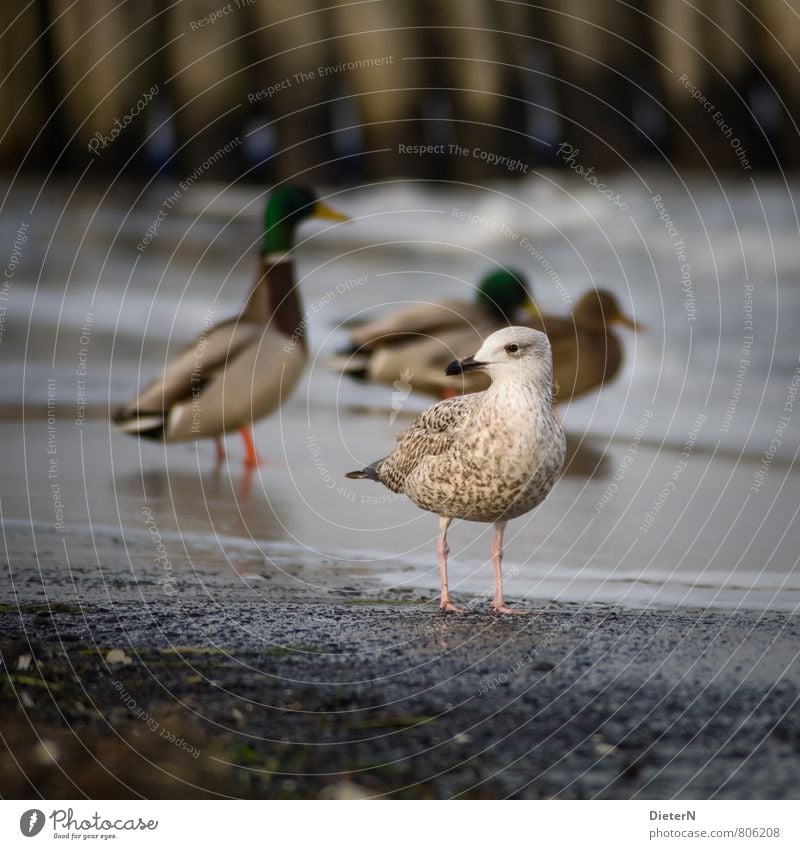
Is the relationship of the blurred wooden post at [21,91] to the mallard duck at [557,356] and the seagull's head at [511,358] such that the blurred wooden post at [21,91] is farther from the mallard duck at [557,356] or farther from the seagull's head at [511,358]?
the seagull's head at [511,358]

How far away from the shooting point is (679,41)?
313cm

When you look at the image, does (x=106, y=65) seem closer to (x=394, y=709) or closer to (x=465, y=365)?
(x=465, y=365)

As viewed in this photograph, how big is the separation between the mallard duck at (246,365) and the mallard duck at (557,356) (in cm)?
→ 23

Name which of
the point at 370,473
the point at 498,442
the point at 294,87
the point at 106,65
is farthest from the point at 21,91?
A: the point at 498,442

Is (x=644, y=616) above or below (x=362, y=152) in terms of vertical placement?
below

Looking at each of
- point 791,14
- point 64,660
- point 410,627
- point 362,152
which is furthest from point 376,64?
point 64,660

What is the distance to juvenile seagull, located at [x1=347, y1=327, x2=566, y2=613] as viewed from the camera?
2143mm

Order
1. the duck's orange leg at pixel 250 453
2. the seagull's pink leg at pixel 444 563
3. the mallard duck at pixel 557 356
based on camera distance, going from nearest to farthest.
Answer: the seagull's pink leg at pixel 444 563, the mallard duck at pixel 557 356, the duck's orange leg at pixel 250 453

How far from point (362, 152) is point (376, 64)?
23 centimetres

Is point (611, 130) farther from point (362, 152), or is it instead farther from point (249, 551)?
point (249, 551)

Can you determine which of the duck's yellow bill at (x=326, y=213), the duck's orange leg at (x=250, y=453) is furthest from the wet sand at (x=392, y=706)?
the duck's yellow bill at (x=326, y=213)

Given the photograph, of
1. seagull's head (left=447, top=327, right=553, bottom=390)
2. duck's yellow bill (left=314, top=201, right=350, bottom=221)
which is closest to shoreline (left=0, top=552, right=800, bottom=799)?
seagull's head (left=447, top=327, right=553, bottom=390)

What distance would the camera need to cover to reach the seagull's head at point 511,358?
2.18m

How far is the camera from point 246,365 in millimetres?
2812
